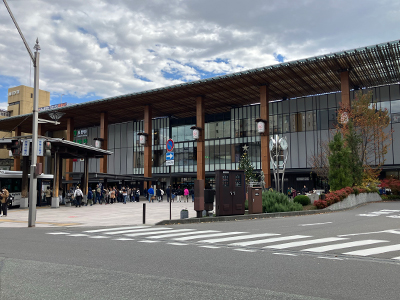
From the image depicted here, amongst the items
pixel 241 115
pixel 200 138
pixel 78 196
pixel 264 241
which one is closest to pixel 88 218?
pixel 78 196

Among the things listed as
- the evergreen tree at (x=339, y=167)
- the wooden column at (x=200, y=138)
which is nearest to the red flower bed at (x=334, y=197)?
the evergreen tree at (x=339, y=167)

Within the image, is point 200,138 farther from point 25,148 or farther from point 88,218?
point 88,218

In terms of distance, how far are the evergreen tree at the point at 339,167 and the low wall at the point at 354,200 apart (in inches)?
58.7

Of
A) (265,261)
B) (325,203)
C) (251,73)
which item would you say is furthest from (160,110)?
(265,261)

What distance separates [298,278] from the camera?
6.71 m

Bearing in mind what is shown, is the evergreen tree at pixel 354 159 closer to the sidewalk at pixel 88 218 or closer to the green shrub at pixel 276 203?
the green shrub at pixel 276 203

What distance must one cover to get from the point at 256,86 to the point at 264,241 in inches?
1623

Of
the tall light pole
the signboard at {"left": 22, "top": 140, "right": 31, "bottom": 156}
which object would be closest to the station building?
the signboard at {"left": 22, "top": 140, "right": 31, "bottom": 156}

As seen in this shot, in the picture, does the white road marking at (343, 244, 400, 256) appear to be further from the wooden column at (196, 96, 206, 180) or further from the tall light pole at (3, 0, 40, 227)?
the wooden column at (196, 96, 206, 180)

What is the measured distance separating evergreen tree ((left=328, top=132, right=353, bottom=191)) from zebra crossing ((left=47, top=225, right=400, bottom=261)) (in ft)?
59.0

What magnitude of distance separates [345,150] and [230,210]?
1605 centimetres

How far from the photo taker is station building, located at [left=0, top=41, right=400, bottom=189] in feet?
144

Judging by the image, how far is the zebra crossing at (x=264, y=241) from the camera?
32.4 ft

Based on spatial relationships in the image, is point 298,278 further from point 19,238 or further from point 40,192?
point 40,192
